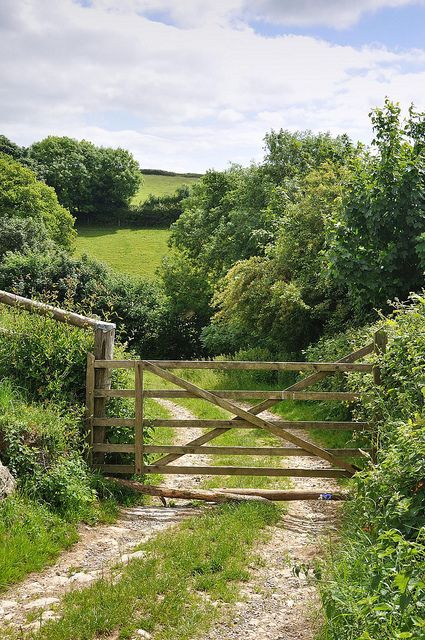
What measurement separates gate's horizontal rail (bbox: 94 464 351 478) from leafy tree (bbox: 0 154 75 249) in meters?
40.0

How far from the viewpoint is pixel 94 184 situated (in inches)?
2736

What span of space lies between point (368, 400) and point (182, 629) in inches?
185

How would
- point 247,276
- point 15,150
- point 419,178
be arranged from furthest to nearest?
point 15,150, point 247,276, point 419,178

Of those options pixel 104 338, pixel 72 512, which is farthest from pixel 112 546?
pixel 104 338

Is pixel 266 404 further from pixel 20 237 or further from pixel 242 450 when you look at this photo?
pixel 20 237

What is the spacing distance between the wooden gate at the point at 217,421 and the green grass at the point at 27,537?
1.86 meters

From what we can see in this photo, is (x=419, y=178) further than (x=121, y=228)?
No

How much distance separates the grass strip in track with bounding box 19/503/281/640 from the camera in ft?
17.4

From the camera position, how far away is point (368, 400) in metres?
8.94

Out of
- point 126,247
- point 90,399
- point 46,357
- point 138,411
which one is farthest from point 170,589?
point 126,247

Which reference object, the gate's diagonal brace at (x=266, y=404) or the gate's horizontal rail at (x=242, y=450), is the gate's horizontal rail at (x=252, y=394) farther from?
the gate's horizontal rail at (x=242, y=450)

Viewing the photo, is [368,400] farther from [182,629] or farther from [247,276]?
[247,276]

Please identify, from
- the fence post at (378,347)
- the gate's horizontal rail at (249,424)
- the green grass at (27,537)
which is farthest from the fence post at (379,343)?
the green grass at (27,537)

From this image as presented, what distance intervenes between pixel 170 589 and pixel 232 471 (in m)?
3.33
